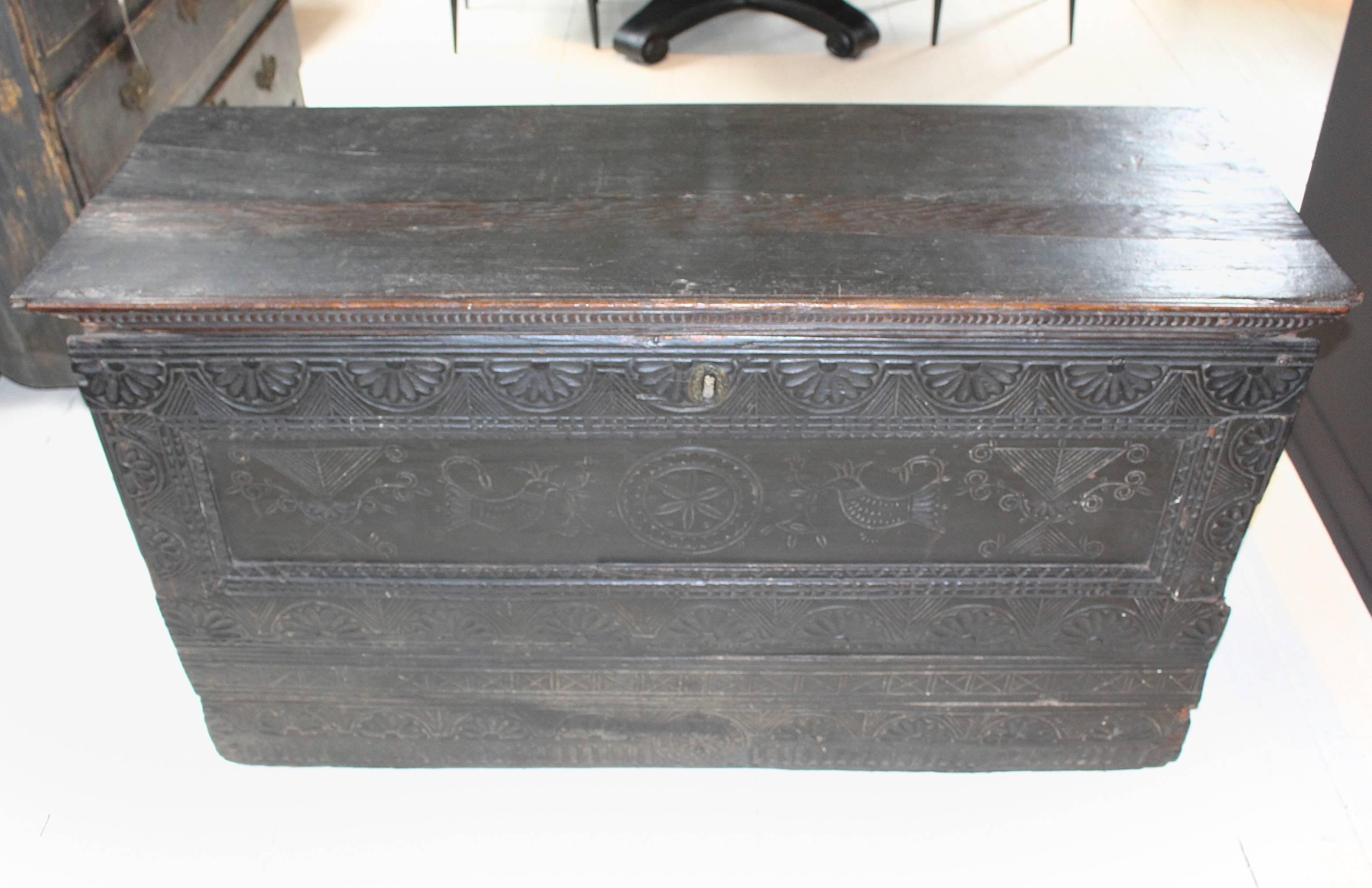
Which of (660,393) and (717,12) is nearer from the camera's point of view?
(660,393)

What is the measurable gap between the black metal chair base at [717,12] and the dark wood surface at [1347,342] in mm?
1600

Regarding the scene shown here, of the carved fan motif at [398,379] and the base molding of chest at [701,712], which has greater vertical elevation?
the carved fan motif at [398,379]

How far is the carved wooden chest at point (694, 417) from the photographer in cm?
147

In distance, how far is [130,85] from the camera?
2.36 meters

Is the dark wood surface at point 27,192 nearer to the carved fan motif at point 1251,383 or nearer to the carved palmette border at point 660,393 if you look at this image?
the carved palmette border at point 660,393

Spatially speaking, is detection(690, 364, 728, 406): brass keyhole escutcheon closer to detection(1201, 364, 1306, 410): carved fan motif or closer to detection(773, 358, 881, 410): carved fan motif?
detection(773, 358, 881, 410): carved fan motif

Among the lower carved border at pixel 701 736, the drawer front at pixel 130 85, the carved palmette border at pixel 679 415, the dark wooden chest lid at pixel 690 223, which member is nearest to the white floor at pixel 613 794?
the lower carved border at pixel 701 736

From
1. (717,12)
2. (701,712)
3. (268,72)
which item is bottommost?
(701,712)

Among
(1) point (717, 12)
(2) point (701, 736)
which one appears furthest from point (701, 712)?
(1) point (717, 12)

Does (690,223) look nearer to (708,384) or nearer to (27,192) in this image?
(708,384)

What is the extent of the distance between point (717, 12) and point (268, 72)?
1494 mm

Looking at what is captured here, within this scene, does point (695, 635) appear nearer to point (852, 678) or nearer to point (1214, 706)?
point (852, 678)

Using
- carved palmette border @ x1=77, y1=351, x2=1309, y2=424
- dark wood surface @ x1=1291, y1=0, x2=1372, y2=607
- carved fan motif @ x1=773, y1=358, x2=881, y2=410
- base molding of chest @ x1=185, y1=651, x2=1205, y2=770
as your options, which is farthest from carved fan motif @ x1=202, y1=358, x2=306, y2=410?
dark wood surface @ x1=1291, y1=0, x2=1372, y2=607

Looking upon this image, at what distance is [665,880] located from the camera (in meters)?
1.74
